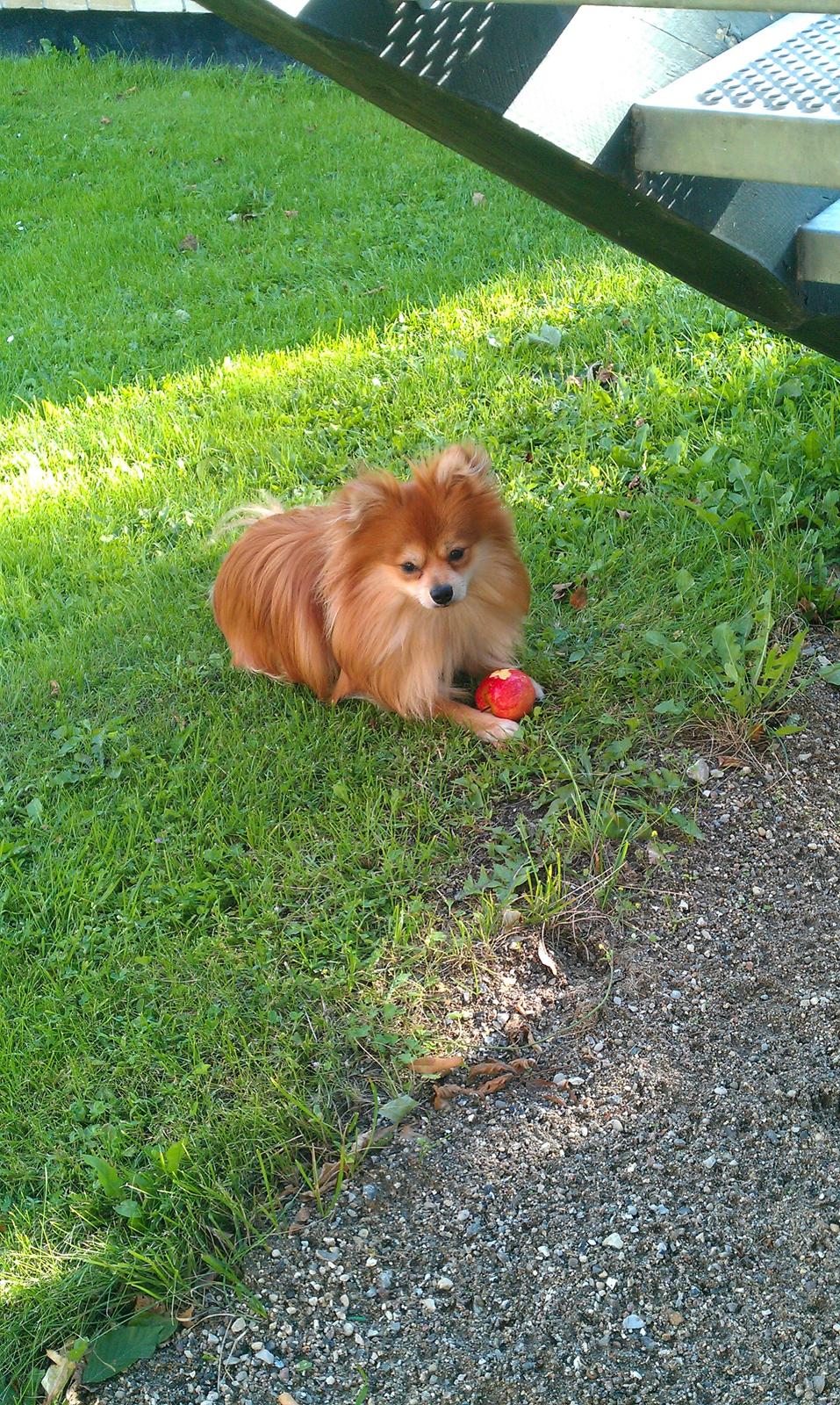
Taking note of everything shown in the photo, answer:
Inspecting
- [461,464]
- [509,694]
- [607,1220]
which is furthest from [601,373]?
[607,1220]

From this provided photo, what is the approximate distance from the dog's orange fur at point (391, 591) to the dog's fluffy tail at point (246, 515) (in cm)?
45

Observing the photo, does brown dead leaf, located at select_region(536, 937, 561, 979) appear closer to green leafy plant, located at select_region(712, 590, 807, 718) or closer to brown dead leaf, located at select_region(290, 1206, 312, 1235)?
brown dead leaf, located at select_region(290, 1206, 312, 1235)

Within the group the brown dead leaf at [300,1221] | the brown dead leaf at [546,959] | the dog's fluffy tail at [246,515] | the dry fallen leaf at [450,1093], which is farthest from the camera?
the dog's fluffy tail at [246,515]

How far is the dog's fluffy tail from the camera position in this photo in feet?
13.9

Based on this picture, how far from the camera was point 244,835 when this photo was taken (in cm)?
323

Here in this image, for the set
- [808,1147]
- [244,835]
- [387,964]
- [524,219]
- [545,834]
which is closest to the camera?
[808,1147]

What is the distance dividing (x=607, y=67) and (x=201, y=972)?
6.73ft

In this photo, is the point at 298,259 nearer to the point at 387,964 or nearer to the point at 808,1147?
the point at 387,964

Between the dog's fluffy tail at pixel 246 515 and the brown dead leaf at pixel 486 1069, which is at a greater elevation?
the dog's fluffy tail at pixel 246 515

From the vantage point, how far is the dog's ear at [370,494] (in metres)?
3.15

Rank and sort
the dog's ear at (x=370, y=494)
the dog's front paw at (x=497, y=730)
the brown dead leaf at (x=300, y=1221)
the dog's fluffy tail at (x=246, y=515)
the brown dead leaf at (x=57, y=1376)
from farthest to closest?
the dog's fluffy tail at (x=246, y=515) < the dog's front paw at (x=497, y=730) < the dog's ear at (x=370, y=494) < the brown dead leaf at (x=300, y=1221) < the brown dead leaf at (x=57, y=1376)

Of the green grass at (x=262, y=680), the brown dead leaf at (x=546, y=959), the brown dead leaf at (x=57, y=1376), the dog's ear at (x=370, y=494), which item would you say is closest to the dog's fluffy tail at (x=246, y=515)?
the green grass at (x=262, y=680)

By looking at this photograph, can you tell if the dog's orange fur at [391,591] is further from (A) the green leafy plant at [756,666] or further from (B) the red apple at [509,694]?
(A) the green leafy plant at [756,666]

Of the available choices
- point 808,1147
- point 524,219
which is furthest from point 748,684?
point 524,219
